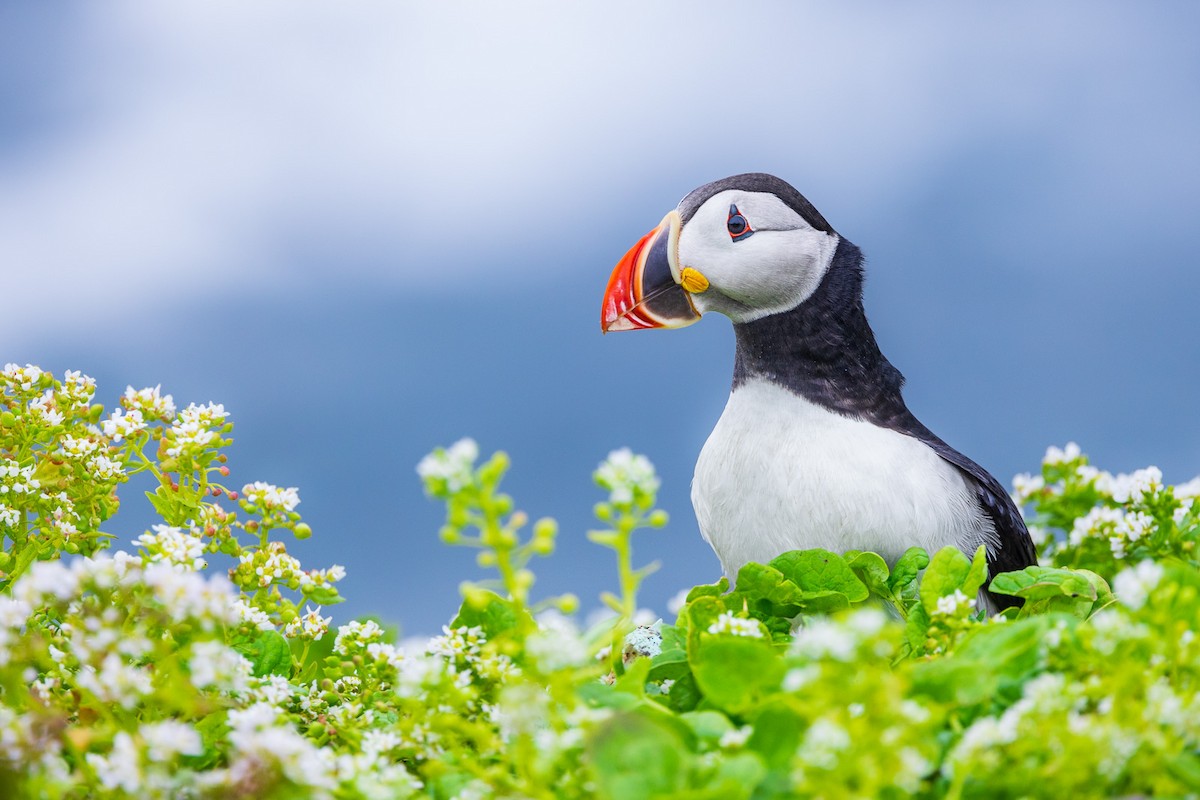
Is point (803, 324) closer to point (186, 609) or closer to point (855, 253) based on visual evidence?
point (855, 253)

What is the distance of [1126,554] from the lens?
3.21 meters

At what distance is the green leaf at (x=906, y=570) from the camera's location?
2.52 m

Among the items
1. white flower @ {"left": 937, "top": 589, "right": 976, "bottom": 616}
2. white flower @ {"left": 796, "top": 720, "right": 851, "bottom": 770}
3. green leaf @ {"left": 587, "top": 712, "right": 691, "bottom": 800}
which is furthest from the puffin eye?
white flower @ {"left": 796, "top": 720, "right": 851, "bottom": 770}

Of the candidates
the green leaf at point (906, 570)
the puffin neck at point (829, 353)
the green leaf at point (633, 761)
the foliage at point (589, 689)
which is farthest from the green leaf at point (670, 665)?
the puffin neck at point (829, 353)

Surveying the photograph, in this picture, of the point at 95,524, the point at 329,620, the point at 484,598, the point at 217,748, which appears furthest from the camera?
the point at 95,524

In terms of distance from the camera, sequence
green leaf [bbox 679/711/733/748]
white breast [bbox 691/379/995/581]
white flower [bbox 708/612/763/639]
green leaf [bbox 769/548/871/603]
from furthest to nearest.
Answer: white breast [bbox 691/379/995/581] → green leaf [bbox 769/548/871/603] → white flower [bbox 708/612/763/639] → green leaf [bbox 679/711/733/748]

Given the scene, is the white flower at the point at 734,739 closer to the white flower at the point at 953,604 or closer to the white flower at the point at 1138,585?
the white flower at the point at 1138,585

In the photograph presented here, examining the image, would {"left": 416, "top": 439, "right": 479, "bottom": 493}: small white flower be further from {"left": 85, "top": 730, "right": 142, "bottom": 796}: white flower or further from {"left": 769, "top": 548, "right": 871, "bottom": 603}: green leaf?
{"left": 769, "top": 548, "right": 871, "bottom": 603}: green leaf

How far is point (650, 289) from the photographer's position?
302cm

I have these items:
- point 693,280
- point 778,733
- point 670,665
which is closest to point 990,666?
point 778,733

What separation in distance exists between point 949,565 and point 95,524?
2.03 m

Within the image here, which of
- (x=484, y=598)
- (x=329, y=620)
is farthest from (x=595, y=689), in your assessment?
(x=329, y=620)

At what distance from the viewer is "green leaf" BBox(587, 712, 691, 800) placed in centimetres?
121

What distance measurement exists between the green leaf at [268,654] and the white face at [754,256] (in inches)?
56.7
